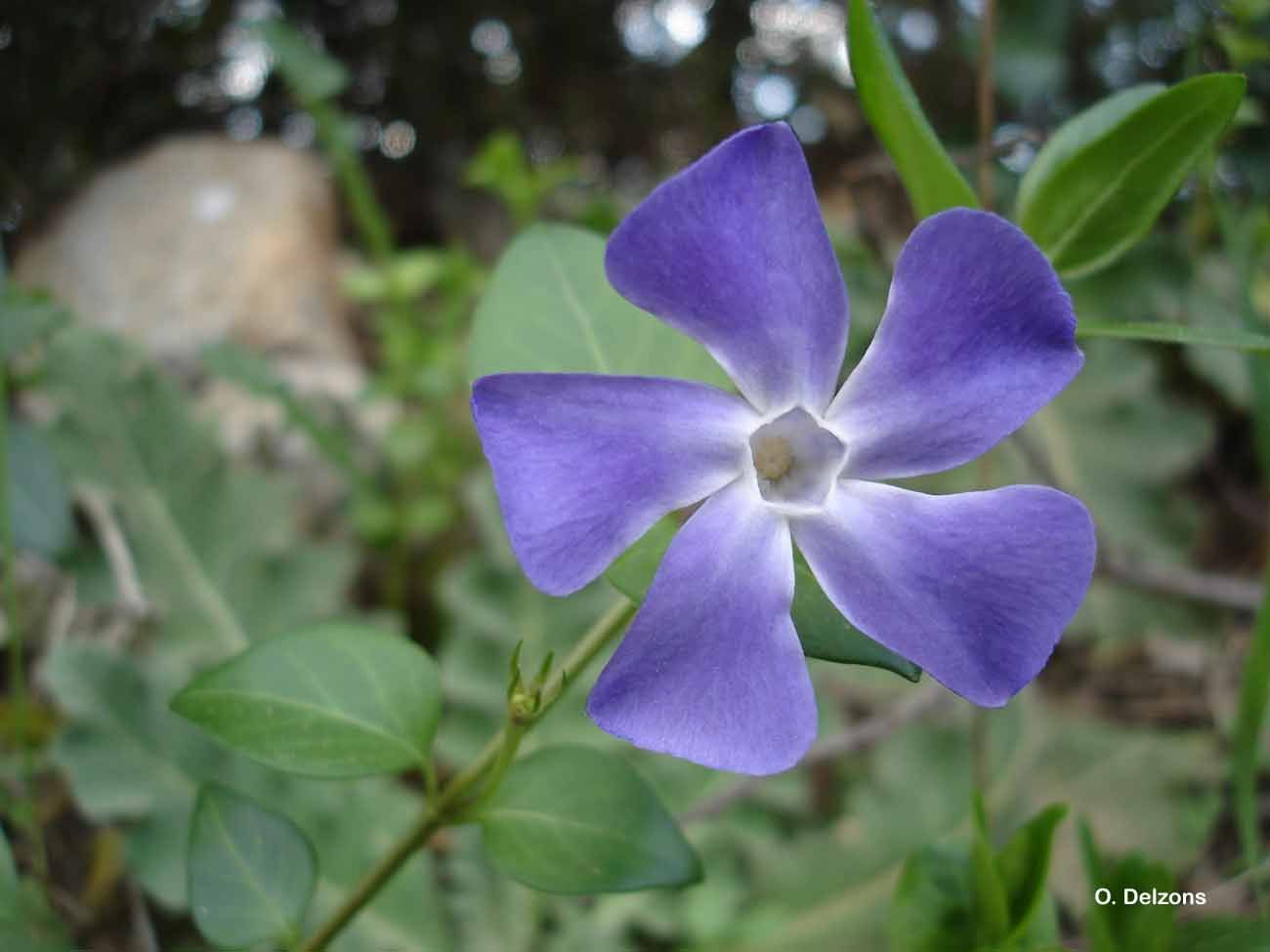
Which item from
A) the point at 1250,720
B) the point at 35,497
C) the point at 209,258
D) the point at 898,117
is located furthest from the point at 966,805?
the point at 209,258

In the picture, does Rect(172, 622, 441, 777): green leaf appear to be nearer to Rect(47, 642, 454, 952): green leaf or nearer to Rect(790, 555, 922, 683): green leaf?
Rect(790, 555, 922, 683): green leaf

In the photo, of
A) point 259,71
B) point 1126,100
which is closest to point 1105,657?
point 1126,100

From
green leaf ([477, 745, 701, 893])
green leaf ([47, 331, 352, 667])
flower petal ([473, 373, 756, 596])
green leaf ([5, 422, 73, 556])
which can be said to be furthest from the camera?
green leaf ([47, 331, 352, 667])

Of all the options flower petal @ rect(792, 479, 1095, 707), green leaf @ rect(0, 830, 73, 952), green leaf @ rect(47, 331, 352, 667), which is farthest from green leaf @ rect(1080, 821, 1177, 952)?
green leaf @ rect(47, 331, 352, 667)

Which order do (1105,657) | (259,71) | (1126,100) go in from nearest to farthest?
1. (1126,100)
2. (1105,657)
3. (259,71)

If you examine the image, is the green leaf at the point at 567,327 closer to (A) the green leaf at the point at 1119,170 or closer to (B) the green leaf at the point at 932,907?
(A) the green leaf at the point at 1119,170

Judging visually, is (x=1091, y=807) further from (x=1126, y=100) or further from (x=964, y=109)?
(x=964, y=109)

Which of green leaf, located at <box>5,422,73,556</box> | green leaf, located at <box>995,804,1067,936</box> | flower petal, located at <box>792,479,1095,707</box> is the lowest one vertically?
green leaf, located at <box>995,804,1067,936</box>

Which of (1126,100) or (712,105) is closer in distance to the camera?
(1126,100)
